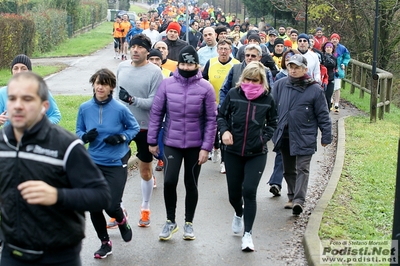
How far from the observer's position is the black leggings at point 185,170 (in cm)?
728

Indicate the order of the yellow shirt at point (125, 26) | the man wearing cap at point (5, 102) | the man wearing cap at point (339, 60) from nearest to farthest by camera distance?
the man wearing cap at point (5, 102) → the man wearing cap at point (339, 60) → the yellow shirt at point (125, 26)

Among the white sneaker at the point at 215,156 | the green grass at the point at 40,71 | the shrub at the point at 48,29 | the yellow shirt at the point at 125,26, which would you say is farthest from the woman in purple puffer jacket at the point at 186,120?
the shrub at the point at 48,29

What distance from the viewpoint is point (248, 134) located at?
280 inches

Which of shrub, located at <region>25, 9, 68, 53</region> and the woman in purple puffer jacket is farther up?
the woman in purple puffer jacket

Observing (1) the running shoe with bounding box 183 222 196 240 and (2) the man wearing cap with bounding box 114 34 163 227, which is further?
(2) the man wearing cap with bounding box 114 34 163 227

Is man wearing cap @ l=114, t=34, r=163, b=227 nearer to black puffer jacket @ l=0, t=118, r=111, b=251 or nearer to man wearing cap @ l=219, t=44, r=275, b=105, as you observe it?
man wearing cap @ l=219, t=44, r=275, b=105

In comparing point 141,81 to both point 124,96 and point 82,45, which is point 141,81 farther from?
point 82,45

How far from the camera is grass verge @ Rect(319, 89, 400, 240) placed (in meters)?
7.62

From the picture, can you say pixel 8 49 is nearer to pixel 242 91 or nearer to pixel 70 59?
pixel 70 59

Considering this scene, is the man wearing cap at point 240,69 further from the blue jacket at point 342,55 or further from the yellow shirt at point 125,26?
the yellow shirt at point 125,26

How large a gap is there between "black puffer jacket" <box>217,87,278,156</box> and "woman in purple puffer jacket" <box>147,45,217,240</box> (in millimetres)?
201

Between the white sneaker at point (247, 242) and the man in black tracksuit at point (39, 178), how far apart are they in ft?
11.3

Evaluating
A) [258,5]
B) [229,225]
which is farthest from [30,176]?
[258,5]

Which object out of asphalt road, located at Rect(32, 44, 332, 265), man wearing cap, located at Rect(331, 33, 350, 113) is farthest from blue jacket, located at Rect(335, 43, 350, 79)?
asphalt road, located at Rect(32, 44, 332, 265)
